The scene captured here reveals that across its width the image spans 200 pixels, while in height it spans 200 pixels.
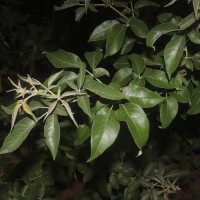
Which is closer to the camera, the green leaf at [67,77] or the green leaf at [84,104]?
the green leaf at [84,104]

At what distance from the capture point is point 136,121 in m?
0.90

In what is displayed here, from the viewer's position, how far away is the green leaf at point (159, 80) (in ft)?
3.56

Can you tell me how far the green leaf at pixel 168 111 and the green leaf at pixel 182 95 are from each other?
0.03m

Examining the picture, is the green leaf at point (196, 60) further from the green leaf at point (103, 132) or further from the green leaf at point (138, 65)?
the green leaf at point (103, 132)

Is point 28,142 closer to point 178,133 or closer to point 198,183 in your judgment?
point 178,133

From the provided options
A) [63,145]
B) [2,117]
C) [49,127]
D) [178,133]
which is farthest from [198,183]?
[49,127]

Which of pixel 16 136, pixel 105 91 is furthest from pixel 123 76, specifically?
pixel 16 136

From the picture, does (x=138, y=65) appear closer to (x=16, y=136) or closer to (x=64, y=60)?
(x=64, y=60)

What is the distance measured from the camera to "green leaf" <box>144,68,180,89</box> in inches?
42.7

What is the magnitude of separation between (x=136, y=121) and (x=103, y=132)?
0.37 feet

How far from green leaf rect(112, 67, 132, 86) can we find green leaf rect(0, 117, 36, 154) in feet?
1.28

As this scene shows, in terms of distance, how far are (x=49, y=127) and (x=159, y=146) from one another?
1.98 metres

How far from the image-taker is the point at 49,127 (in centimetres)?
92

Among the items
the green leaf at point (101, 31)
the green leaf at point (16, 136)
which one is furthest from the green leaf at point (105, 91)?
the green leaf at point (101, 31)
